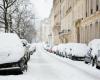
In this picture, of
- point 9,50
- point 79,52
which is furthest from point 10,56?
point 79,52

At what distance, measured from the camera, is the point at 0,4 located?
41594mm

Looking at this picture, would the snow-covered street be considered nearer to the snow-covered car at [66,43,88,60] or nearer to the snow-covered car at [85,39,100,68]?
the snow-covered car at [85,39,100,68]

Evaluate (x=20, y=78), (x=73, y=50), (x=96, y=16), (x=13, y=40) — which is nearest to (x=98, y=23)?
(x=96, y=16)

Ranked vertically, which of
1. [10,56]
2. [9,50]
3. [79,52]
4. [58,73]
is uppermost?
[9,50]

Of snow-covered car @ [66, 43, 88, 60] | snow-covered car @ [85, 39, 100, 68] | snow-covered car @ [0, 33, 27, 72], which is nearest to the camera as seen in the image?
snow-covered car @ [0, 33, 27, 72]

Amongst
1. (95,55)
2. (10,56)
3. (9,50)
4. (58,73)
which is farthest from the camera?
(95,55)

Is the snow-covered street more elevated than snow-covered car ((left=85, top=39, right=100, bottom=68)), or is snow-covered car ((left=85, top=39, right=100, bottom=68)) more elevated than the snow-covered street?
snow-covered car ((left=85, top=39, right=100, bottom=68))

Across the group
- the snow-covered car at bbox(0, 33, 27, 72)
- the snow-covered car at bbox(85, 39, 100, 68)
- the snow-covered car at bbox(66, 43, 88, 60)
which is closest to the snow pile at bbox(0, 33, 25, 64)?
the snow-covered car at bbox(0, 33, 27, 72)

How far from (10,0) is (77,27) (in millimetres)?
18017

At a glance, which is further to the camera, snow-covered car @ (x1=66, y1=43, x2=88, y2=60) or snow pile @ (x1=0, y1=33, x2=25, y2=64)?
snow-covered car @ (x1=66, y1=43, x2=88, y2=60)

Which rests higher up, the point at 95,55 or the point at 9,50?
the point at 9,50

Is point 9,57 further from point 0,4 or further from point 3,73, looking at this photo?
point 0,4

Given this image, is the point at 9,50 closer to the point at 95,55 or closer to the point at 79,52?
the point at 95,55

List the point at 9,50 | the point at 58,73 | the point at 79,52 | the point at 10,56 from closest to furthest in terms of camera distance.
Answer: the point at 10,56 < the point at 9,50 < the point at 58,73 < the point at 79,52
